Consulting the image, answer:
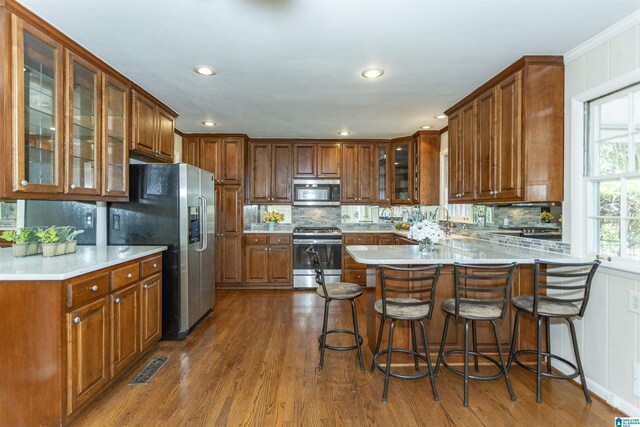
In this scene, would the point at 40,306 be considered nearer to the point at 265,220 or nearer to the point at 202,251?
the point at 202,251

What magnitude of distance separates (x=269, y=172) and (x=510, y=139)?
367cm

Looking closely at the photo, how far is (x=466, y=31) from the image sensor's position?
2230 mm

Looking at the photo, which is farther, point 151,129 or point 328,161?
point 328,161

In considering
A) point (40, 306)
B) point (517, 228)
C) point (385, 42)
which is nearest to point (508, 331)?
point (517, 228)

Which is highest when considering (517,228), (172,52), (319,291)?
(172,52)

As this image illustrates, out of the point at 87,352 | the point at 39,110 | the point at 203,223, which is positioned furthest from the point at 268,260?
the point at 39,110

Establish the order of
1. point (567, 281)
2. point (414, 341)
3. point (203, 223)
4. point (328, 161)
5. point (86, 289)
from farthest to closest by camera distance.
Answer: point (328, 161) < point (203, 223) < point (414, 341) < point (567, 281) < point (86, 289)

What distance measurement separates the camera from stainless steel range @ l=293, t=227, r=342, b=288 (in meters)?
5.36

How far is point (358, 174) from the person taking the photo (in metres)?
5.70

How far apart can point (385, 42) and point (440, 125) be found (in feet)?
8.69

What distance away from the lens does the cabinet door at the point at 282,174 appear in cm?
562

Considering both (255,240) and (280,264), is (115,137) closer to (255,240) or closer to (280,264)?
(255,240)

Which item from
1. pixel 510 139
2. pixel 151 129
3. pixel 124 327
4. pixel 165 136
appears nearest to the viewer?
pixel 124 327

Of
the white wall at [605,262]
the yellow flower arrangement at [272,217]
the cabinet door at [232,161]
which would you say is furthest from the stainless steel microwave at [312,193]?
the white wall at [605,262]
